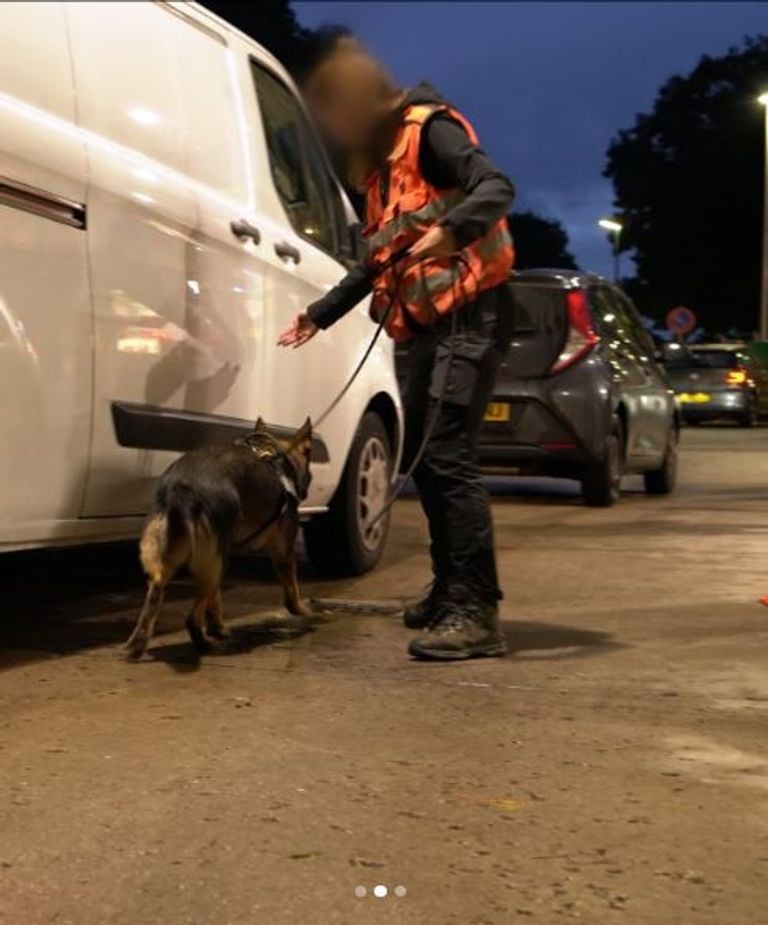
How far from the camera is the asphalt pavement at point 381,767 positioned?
101 inches

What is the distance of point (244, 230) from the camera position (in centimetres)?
509

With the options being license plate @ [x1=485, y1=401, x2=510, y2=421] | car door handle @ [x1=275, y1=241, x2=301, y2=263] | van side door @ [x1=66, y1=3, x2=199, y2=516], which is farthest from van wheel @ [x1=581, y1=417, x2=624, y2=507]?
van side door @ [x1=66, y1=3, x2=199, y2=516]

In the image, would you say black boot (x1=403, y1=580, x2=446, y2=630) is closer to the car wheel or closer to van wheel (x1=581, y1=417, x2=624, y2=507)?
van wheel (x1=581, y1=417, x2=624, y2=507)

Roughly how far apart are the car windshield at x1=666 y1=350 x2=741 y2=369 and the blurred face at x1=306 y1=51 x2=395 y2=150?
20.7 m

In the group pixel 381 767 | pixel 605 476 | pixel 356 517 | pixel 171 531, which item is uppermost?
pixel 171 531

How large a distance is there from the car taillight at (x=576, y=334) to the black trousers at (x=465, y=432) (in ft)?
16.6

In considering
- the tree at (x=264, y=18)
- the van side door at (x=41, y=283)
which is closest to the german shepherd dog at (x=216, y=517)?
the van side door at (x=41, y=283)

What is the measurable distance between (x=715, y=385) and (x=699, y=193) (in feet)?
73.6

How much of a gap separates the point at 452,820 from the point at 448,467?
5.69 ft

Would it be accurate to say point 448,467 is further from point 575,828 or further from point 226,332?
point 575,828

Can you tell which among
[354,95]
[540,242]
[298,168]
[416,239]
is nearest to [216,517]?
[416,239]

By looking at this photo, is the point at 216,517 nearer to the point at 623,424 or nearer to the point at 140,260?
the point at 140,260

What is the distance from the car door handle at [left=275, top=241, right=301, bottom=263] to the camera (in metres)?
5.42

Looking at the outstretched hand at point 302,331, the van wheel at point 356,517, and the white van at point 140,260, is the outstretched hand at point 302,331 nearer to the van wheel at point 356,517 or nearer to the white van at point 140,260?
the white van at point 140,260
